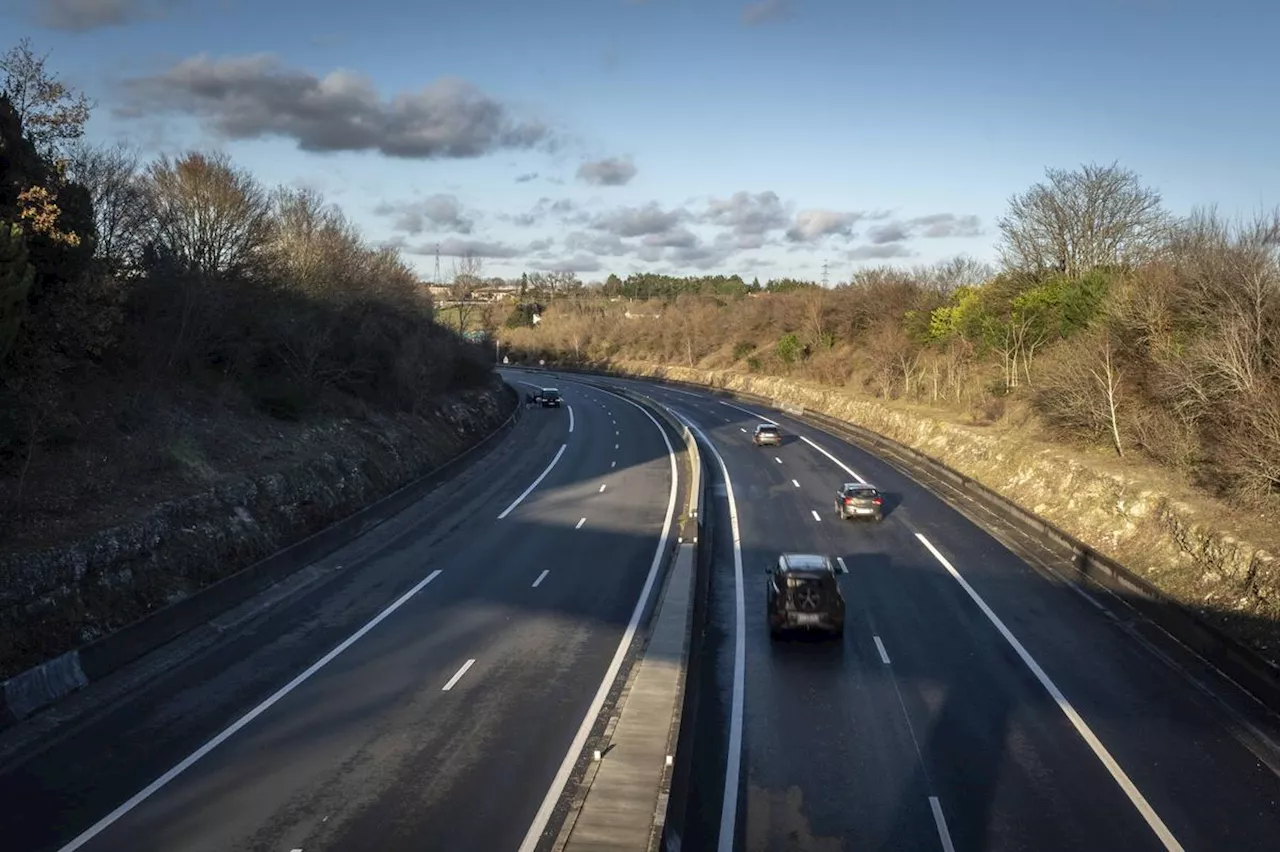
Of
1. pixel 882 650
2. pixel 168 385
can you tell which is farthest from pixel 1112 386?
pixel 168 385

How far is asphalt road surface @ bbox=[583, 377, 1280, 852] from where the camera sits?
1313cm

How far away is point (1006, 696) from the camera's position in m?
18.0

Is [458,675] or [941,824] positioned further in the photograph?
[458,675]

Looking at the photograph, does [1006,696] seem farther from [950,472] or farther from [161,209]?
[161,209]

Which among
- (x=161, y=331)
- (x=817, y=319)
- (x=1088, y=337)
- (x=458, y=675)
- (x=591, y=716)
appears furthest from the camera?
(x=817, y=319)

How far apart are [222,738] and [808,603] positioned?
11.5m

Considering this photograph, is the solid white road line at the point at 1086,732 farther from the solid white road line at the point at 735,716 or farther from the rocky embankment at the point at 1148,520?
the solid white road line at the point at 735,716

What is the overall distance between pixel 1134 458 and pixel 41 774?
33109 millimetres

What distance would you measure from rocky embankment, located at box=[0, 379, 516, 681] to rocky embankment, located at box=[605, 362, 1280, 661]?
2360 centimetres

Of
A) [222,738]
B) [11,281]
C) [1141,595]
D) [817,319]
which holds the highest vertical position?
[817,319]

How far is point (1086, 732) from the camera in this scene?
646 inches

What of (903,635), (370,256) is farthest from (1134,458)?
(370,256)

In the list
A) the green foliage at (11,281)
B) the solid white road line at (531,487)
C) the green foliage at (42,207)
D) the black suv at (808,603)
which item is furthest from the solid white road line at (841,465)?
the green foliage at (11,281)

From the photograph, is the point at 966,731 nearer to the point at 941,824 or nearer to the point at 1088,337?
the point at 941,824
